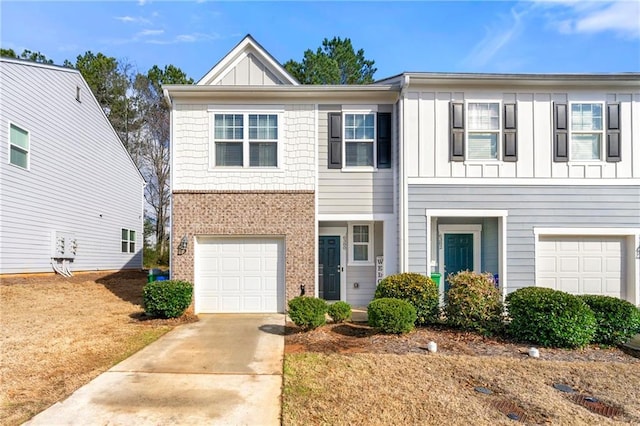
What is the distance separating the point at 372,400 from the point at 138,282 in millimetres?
13255

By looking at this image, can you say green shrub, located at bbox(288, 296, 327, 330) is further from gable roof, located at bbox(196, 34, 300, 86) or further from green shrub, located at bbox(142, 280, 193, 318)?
gable roof, located at bbox(196, 34, 300, 86)

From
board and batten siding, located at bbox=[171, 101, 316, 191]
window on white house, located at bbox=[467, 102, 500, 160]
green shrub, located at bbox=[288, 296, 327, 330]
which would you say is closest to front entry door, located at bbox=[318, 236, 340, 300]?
board and batten siding, located at bbox=[171, 101, 316, 191]

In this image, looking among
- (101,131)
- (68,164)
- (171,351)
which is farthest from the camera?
(101,131)

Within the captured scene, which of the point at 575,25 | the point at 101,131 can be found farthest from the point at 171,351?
the point at 101,131

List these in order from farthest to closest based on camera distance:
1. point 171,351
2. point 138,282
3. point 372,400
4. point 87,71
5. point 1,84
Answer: point 87,71
point 138,282
point 1,84
point 171,351
point 372,400

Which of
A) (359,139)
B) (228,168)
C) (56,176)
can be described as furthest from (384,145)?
(56,176)

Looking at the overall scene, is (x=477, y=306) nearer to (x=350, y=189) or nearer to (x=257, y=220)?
(x=350, y=189)

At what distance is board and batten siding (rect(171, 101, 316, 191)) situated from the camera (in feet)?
33.7

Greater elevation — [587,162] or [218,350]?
[587,162]

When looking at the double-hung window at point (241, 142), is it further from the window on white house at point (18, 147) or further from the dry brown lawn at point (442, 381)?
the window on white house at point (18, 147)

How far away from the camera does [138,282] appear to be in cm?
1564

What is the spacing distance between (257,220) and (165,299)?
279 cm

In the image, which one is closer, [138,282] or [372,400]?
[372,400]

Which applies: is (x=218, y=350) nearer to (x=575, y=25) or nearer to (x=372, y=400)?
(x=372, y=400)
